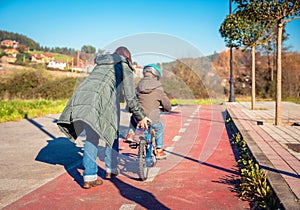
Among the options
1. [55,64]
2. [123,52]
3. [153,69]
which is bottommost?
[153,69]

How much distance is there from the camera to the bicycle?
178 inches

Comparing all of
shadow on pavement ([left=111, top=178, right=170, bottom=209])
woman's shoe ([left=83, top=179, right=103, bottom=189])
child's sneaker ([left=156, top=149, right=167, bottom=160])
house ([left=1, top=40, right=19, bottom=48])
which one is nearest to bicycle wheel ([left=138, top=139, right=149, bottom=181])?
shadow on pavement ([left=111, top=178, right=170, bottom=209])

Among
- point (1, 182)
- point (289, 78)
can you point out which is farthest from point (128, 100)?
point (289, 78)

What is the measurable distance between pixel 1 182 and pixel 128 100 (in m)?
2.30

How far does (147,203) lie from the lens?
3.66m

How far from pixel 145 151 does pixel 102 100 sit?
4.00 feet

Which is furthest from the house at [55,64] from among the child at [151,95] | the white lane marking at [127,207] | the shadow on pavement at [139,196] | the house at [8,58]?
the white lane marking at [127,207]

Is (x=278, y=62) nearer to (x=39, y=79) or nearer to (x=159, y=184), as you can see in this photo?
(x=159, y=184)

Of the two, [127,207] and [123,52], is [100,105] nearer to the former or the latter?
[123,52]

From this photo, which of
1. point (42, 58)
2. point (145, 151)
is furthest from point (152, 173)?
point (42, 58)

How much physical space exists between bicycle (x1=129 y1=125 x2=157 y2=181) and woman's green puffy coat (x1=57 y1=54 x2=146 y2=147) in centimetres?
55

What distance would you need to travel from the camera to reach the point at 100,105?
3949mm

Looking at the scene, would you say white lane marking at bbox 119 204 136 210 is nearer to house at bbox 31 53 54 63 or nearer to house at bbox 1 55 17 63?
house at bbox 31 53 54 63

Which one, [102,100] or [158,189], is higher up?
[102,100]
